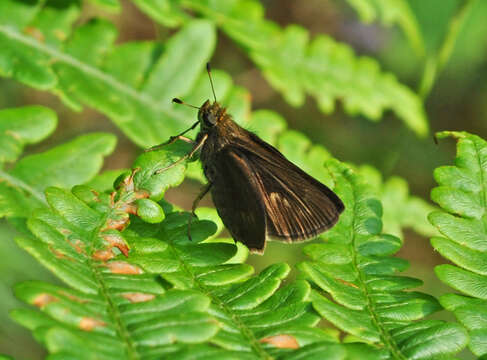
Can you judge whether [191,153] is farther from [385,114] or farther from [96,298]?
[385,114]

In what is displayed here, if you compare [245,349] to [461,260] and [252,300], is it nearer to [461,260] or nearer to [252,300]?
[252,300]

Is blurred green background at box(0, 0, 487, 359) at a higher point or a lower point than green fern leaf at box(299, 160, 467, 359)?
higher

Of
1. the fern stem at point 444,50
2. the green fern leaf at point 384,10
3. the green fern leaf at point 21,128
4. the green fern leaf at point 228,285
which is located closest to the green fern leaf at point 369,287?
the green fern leaf at point 228,285

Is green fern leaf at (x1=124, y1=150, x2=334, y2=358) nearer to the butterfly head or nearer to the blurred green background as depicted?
the butterfly head

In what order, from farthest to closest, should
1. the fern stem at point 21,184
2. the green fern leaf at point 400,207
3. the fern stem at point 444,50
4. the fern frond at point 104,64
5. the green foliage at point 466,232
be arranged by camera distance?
the fern stem at point 444,50 < the green fern leaf at point 400,207 < the fern frond at point 104,64 < the fern stem at point 21,184 < the green foliage at point 466,232

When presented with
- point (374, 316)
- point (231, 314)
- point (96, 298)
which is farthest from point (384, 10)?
point (96, 298)

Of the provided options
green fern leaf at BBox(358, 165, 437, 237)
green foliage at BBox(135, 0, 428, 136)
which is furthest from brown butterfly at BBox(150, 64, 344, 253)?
green fern leaf at BBox(358, 165, 437, 237)

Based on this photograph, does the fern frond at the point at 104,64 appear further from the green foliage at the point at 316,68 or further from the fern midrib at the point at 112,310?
the fern midrib at the point at 112,310
